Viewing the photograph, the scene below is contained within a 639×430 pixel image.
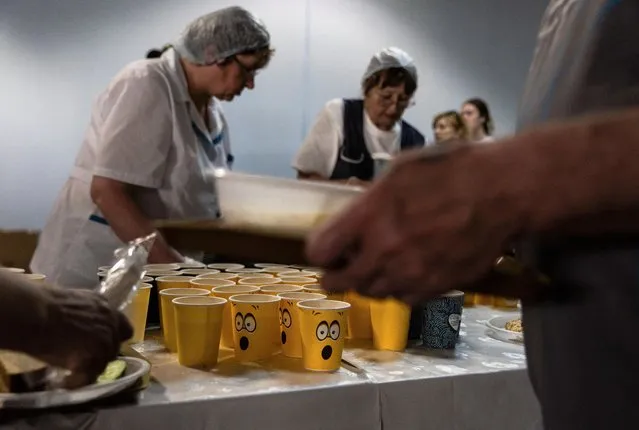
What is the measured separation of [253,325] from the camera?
1.09 m

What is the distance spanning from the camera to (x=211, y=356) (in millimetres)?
1056

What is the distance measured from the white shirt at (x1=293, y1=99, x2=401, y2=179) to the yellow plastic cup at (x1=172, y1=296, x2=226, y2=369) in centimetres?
166

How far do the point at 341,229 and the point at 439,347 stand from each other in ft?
2.86

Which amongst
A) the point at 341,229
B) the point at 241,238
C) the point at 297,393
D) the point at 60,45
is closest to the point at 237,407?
the point at 297,393

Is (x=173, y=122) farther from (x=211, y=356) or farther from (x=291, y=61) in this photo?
(x=291, y=61)

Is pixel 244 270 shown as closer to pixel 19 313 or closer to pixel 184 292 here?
pixel 184 292

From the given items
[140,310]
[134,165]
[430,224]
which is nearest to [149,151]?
[134,165]

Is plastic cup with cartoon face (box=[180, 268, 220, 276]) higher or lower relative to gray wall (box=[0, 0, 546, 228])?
lower

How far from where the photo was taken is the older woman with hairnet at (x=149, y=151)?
1766 millimetres

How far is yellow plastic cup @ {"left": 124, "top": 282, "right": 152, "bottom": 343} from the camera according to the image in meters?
1.17

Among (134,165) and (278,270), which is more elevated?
(134,165)

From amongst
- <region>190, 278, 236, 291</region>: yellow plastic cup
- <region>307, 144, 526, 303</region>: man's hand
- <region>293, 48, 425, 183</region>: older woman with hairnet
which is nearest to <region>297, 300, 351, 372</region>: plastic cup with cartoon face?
<region>190, 278, 236, 291</region>: yellow plastic cup

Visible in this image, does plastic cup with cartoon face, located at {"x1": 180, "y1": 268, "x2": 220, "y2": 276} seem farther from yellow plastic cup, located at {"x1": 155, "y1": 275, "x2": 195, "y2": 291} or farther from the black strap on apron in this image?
the black strap on apron

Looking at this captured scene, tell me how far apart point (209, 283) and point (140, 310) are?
13 cm
